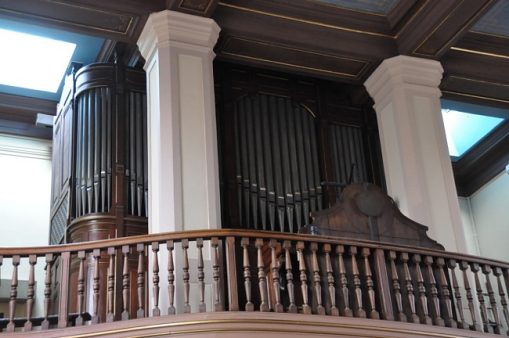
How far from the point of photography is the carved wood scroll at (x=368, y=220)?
27.1 feet

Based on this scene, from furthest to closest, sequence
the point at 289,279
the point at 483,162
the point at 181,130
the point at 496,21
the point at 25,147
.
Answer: the point at 483,162 < the point at 25,147 < the point at 496,21 < the point at 181,130 < the point at 289,279

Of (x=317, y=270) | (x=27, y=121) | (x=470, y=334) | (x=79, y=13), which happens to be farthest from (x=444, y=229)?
(x=27, y=121)

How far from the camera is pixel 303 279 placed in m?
7.37

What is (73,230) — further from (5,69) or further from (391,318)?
(391,318)

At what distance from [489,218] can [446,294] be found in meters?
5.50

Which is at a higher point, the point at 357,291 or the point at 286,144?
the point at 286,144

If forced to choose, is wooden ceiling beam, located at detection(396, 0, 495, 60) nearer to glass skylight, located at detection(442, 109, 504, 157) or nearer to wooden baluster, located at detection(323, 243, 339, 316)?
glass skylight, located at detection(442, 109, 504, 157)

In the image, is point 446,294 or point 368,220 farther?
point 368,220

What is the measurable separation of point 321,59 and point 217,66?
1268 millimetres

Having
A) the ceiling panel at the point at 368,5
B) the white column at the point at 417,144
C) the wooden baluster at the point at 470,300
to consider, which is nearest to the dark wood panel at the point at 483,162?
the white column at the point at 417,144

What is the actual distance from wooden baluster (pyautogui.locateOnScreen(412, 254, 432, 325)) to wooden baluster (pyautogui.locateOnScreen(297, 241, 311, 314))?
109 cm

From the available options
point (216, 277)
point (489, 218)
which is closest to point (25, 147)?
point (216, 277)

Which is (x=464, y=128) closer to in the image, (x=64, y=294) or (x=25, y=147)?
(x=25, y=147)

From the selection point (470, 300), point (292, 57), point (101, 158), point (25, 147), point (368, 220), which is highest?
point (292, 57)
